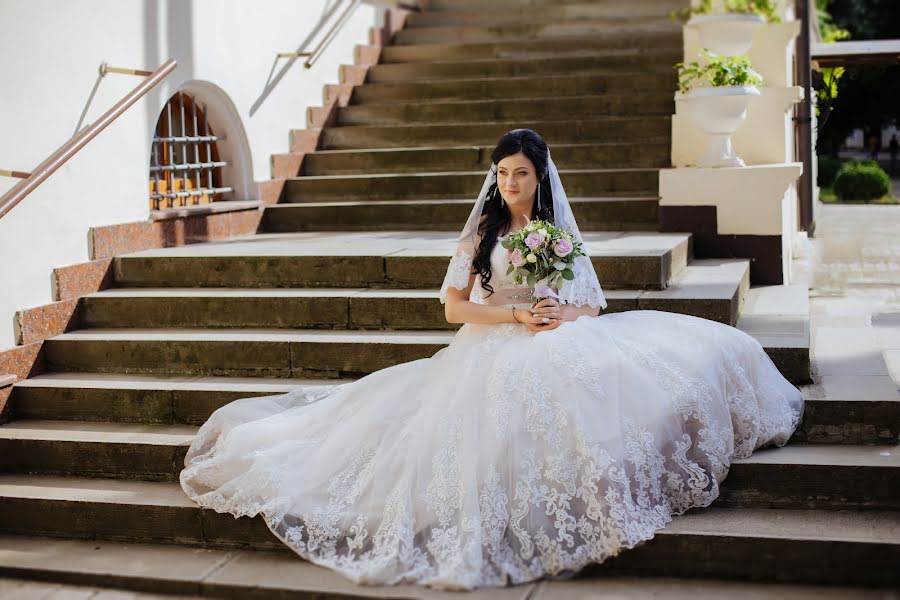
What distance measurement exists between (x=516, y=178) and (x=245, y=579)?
1818 millimetres

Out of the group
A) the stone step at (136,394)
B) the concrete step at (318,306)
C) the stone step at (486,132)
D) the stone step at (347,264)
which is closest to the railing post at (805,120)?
the stone step at (486,132)

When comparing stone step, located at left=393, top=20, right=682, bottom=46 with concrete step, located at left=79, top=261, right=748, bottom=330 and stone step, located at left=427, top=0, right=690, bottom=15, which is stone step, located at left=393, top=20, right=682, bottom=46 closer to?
stone step, located at left=427, top=0, right=690, bottom=15

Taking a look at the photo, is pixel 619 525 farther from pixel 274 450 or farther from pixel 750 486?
pixel 274 450

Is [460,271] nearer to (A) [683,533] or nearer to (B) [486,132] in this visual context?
(A) [683,533]

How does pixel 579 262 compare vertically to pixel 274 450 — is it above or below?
above

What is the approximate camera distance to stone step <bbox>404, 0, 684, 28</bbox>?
10.0 meters

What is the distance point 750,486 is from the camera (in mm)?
4098

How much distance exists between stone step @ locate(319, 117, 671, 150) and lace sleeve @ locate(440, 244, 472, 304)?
353 centimetres

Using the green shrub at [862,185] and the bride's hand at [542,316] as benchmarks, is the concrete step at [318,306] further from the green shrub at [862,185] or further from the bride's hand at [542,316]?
the green shrub at [862,185]

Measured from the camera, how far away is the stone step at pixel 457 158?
7945 millimetres

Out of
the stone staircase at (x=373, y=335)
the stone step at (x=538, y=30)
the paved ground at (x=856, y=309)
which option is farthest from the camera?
the stone step at (x=538, y=30)

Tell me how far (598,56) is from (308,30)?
7.95 feet

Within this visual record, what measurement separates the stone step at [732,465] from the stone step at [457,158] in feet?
12.2

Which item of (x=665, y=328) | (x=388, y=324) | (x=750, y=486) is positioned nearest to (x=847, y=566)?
(x=750, y=486)
